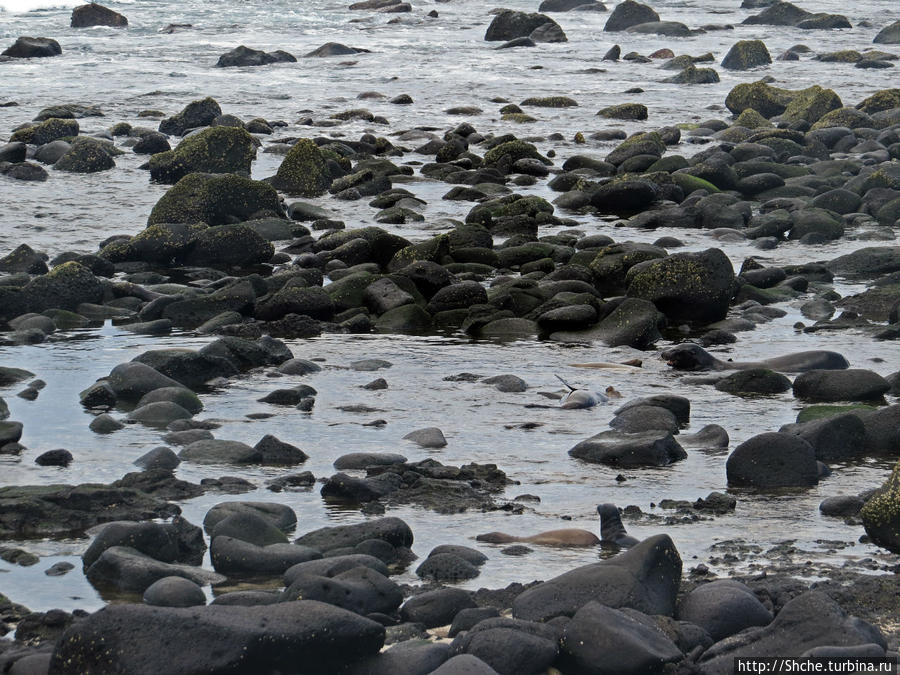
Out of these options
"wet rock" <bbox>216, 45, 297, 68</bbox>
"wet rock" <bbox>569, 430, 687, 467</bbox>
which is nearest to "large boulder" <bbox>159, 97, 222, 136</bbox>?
"wet rock" <bbox>216, 45, 297, 68</bbox>

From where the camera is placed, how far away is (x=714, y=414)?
6.43m

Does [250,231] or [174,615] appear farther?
[250,231]

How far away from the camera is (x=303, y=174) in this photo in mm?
13562

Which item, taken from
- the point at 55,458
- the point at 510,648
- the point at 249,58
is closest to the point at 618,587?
the point at 510,648

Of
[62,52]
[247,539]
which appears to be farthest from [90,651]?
[62,52]

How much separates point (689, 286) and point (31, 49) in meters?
20.7

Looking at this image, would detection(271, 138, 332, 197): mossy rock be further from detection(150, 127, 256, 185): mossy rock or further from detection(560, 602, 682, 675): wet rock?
detection(560, 602, 682, 675): wet rock

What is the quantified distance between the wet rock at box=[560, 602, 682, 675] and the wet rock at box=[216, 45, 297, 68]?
23.3 m

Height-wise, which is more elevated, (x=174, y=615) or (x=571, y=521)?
(x=174, y=615)

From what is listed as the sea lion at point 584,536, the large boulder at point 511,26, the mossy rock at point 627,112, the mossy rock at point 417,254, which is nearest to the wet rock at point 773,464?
the sea lion at point 584,536

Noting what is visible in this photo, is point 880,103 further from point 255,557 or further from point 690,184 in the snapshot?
point 255,557

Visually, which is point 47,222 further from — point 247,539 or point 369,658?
point 369,658

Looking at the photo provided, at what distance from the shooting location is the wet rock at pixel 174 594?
3.89m

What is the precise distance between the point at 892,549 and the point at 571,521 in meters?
1.22
